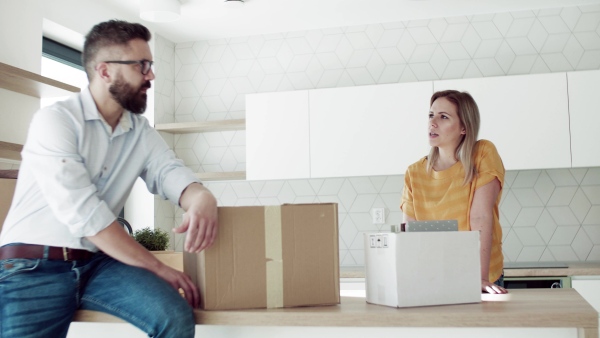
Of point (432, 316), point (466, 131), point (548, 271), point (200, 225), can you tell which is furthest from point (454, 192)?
point (548, 271)

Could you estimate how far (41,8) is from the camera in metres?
3.59

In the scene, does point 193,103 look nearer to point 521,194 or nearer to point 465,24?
point 465,24

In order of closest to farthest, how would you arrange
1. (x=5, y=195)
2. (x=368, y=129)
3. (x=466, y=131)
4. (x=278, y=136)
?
(x=5, y=195) → (x=466, y=131) → (x=368, y=129) → (x=278, y=136)

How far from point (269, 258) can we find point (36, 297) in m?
0.54

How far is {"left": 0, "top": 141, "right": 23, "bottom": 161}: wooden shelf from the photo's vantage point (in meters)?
2.94

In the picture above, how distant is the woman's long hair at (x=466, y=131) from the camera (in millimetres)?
2234

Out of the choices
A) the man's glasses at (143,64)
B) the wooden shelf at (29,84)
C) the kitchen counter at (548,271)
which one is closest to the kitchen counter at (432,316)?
the man's glasses at (143,64)

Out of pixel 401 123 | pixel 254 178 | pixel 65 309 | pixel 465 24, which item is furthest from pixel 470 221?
pixel 465 24

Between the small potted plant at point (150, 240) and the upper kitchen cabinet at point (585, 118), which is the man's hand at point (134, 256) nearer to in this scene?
the small potted plant at point (150, 240)

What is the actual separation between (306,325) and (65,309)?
0.57m

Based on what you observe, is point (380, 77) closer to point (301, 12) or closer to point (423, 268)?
point (301, 12)

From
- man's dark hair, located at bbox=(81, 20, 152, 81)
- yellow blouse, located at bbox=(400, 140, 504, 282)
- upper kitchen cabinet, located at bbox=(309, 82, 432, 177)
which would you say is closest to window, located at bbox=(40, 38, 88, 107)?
upper kitchen cabinet, located at bbox=(309, 82, 432, 177)

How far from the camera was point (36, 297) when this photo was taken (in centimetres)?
152

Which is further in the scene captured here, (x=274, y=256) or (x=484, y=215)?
(x=484, y=215)
